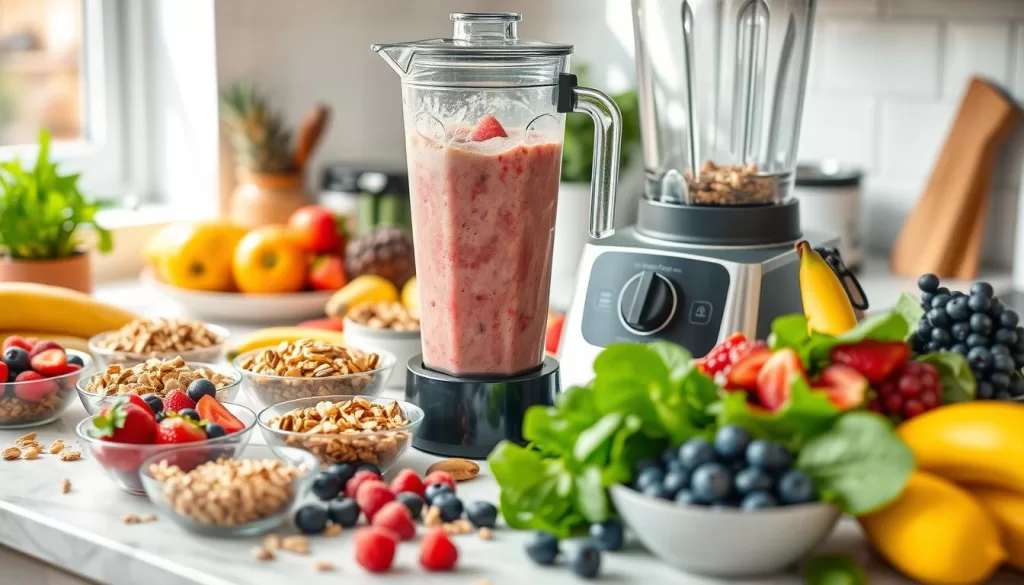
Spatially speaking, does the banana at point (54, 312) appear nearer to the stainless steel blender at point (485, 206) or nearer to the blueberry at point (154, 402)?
the blueberry at point (154, 402)

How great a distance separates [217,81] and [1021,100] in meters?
1.41

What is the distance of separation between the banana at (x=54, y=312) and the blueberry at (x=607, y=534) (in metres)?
0.87

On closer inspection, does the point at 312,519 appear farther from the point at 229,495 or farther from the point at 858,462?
the point at 858,462

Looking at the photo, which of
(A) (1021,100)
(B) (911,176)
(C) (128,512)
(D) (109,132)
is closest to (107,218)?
(D) (109,132)

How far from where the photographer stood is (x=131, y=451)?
1.06 meters

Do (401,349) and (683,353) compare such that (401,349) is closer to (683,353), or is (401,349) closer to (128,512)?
(128,512)

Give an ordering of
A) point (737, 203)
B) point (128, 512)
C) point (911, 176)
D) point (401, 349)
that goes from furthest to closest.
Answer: point (911, 176), point (401, 349), point (737, 203), point (128, 512)

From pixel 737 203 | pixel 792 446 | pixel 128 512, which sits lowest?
pixel 128 512

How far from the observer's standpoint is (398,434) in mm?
1112

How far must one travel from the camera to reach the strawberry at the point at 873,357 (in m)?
0.93

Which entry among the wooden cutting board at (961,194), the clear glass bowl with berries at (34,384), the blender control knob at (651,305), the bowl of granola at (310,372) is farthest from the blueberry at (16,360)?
the wooden cutting board at (961,194)

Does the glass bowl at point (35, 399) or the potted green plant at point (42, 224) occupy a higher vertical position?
the potted green plant at point (42, 224)

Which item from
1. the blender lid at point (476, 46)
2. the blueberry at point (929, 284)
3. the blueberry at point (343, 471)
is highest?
Result: the blender lid at point (476, 46)

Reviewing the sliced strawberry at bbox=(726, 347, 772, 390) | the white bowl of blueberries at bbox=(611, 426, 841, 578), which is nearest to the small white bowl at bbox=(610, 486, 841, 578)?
the white bowl of blueberries at bbox=(611, 426, 841, 578)
